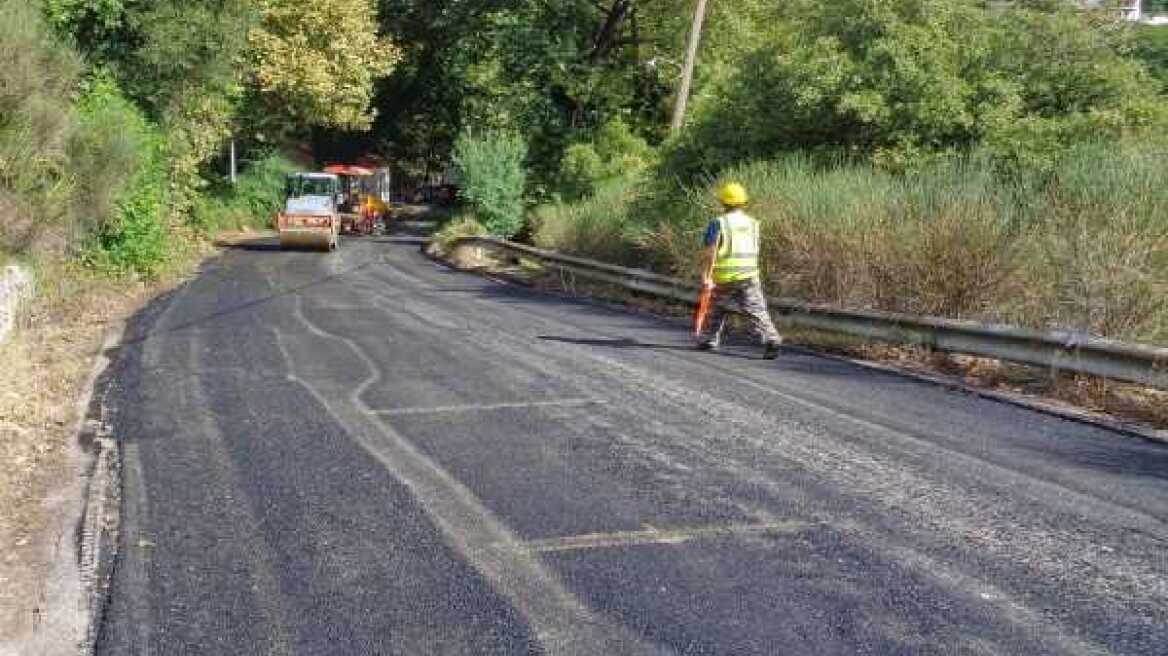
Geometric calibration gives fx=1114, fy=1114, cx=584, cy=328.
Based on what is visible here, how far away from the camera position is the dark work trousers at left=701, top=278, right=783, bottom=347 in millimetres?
11633

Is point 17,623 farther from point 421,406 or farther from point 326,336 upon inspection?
point 326,336

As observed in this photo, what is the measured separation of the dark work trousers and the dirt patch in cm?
629

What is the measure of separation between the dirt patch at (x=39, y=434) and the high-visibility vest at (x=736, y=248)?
6.43 m

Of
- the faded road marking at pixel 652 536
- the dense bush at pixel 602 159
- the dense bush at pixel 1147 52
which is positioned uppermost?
the dense bush at pixel 1147 52

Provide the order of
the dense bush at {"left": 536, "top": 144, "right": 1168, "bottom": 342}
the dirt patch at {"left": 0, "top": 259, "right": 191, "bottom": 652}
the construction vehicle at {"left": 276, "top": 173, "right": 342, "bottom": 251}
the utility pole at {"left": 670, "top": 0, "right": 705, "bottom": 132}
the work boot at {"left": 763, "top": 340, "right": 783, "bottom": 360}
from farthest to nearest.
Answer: the construction vehicle at {"left": 276, "top": 173, "right": 342, "bottom": 251}, the utility pole at {"left": 670, "top": 0, "right": 705, "bottom": 132}, the work boot at {"left": 763, "top": 340, "right": 783, "bottom": 360}, the dense bush at {"left": 536, "top": 144, "right": 1168, "bottom": 342}, the dirt patch at {"left": 0, "top": 259, "right": 191, "bottom": 652}

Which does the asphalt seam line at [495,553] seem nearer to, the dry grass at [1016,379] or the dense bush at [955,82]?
the dry grass at [1016,379]

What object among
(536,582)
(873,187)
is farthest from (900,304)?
(536,582)

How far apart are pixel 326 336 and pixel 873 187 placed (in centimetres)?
695

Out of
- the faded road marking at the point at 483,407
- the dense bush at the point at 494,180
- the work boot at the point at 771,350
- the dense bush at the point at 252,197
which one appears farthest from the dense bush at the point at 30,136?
the dense bush at the point at 252,197

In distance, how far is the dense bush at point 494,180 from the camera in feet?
105

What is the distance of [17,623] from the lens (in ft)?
15.4

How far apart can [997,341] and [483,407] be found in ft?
15.4

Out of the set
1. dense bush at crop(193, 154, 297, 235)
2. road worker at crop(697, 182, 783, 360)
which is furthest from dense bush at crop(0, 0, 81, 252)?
dense bush at crop(193, 154, 297, 235)

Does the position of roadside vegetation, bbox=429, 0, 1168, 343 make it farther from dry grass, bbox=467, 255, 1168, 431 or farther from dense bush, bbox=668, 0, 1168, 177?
dry grass, bbox=467, 255, 1168, 431
